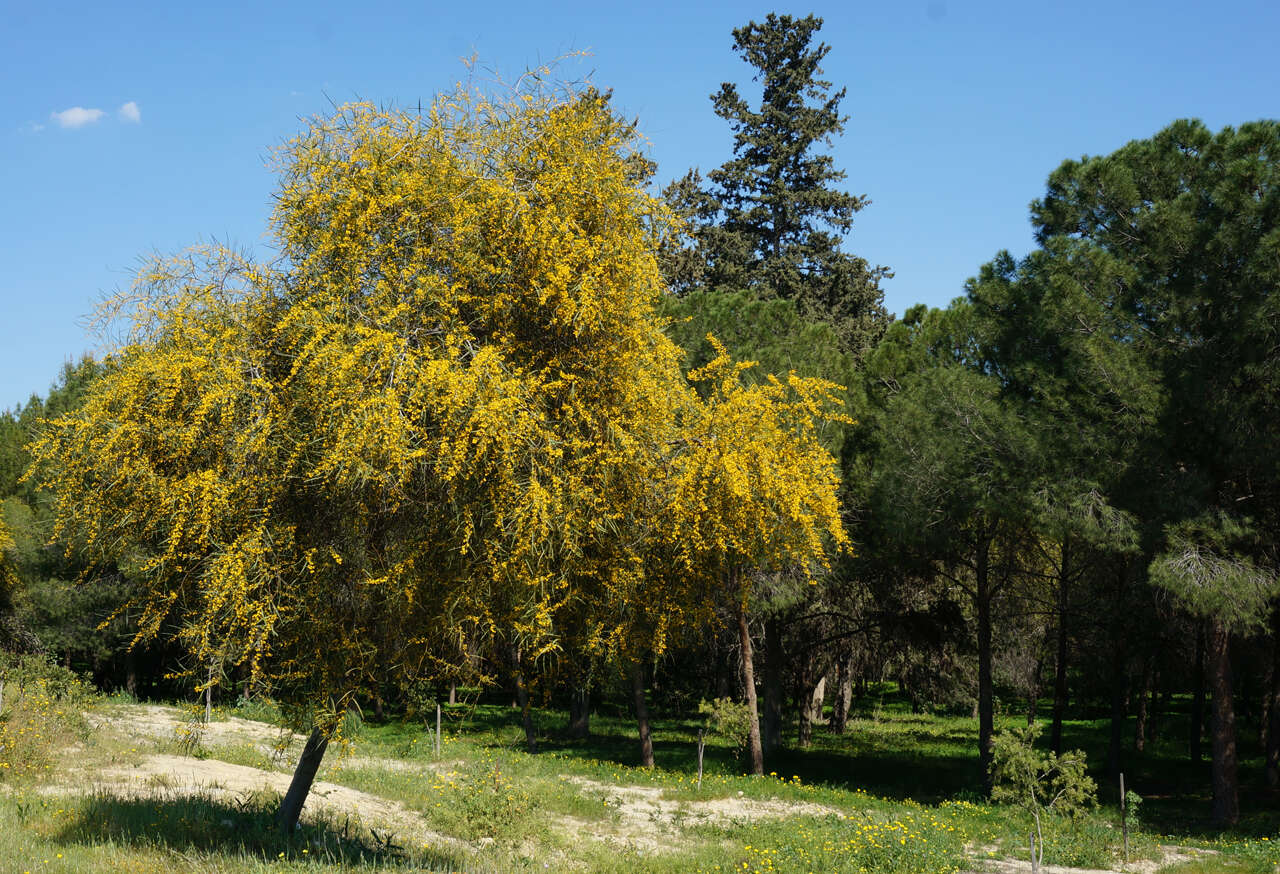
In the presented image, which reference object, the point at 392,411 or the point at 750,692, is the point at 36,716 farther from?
the point at 750,692

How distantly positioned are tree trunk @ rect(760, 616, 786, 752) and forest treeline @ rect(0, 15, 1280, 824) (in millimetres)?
95

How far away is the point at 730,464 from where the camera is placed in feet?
38.6

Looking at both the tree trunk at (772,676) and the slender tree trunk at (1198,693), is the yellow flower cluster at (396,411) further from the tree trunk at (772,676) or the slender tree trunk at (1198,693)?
the slender tree trunk at (1198,693)

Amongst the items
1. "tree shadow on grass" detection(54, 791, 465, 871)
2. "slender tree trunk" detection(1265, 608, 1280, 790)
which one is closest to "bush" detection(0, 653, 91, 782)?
"tree shadow on grass" detection(54, 791, 465, 871)

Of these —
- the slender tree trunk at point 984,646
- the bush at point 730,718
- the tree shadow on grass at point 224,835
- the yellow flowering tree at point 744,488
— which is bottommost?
the tree shadow on grass at point 224,835

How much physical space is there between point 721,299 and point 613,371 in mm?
15311

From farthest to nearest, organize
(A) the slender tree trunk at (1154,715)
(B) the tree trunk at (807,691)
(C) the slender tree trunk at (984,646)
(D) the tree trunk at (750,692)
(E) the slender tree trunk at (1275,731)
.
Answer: (A) the slender tree trunk at (1154,715)
(B) the tree trunk at (807,691)
(C) the slender tree trunk at (984,646)
(E) the slender tree trunk at (1275,731)
(D) the tree trunk at (750,692)

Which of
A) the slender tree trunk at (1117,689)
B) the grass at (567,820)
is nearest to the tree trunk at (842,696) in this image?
the grass at (567,820)

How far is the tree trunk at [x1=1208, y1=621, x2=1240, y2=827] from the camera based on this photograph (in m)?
17.7

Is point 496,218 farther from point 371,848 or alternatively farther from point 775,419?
point 775,419

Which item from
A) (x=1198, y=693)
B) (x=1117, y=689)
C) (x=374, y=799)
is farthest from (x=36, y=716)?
(x=1198, y=693)

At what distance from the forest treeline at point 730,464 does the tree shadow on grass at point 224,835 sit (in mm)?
1498

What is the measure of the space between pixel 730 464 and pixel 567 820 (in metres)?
7.34

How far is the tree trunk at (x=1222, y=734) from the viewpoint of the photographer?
1770cm
